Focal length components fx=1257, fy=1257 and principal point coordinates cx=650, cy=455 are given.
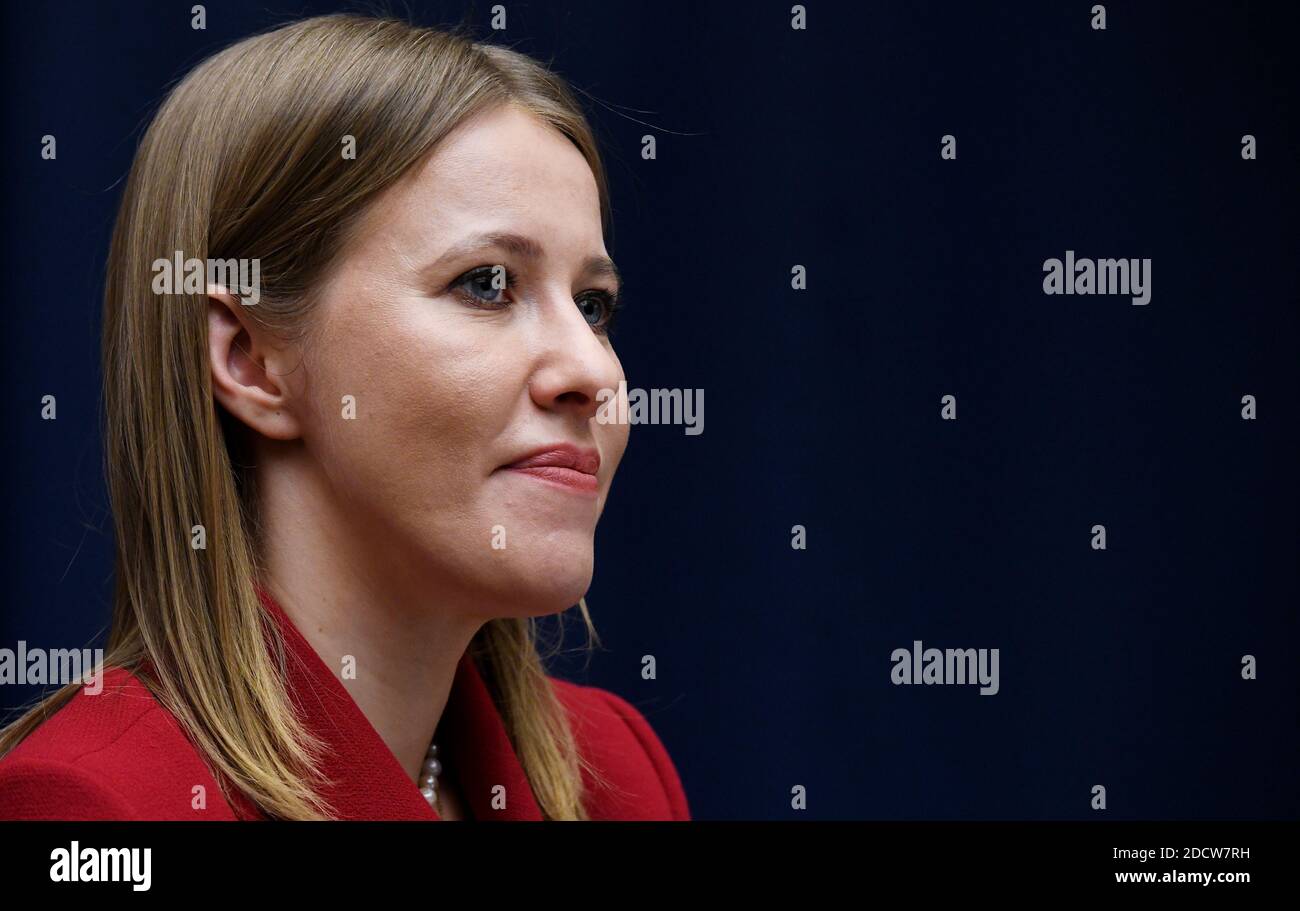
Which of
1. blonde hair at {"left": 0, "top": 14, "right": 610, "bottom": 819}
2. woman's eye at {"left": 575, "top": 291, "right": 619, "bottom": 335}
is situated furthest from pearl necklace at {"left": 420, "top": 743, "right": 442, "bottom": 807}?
woman's eye at {"left": 575, "top": 291, "right": 619, "bottom": 335}

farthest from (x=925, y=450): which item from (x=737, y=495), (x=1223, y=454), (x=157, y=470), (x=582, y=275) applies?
(x=157, y=470)

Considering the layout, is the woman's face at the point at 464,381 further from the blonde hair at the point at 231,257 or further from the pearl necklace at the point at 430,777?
the pearl necklace at the point at 430,777

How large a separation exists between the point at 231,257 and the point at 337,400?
0.16 meters

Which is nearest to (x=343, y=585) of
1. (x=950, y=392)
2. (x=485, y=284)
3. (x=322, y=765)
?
(x=322, y=765)

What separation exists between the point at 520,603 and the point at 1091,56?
3.88 feet

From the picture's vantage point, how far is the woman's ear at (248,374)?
110cm

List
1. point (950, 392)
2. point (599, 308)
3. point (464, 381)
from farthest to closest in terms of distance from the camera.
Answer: point (950, 392), point (599, 308), point (464, 381)

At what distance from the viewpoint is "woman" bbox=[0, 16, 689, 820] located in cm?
106

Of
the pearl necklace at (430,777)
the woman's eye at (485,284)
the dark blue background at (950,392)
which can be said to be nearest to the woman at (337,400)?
the woman's eye at (485,284)

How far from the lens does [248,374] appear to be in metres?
1.12

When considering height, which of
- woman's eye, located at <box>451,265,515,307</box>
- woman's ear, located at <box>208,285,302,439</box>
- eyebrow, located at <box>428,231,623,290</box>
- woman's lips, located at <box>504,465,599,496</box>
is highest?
eyebrow, located at <box>428,231,623,290</box>

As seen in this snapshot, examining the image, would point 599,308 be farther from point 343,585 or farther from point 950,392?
point 950,392

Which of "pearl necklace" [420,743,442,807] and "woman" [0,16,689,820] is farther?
"pearl necklace" [420,743,442,807]

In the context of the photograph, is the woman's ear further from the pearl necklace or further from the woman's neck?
the pearl necklace
